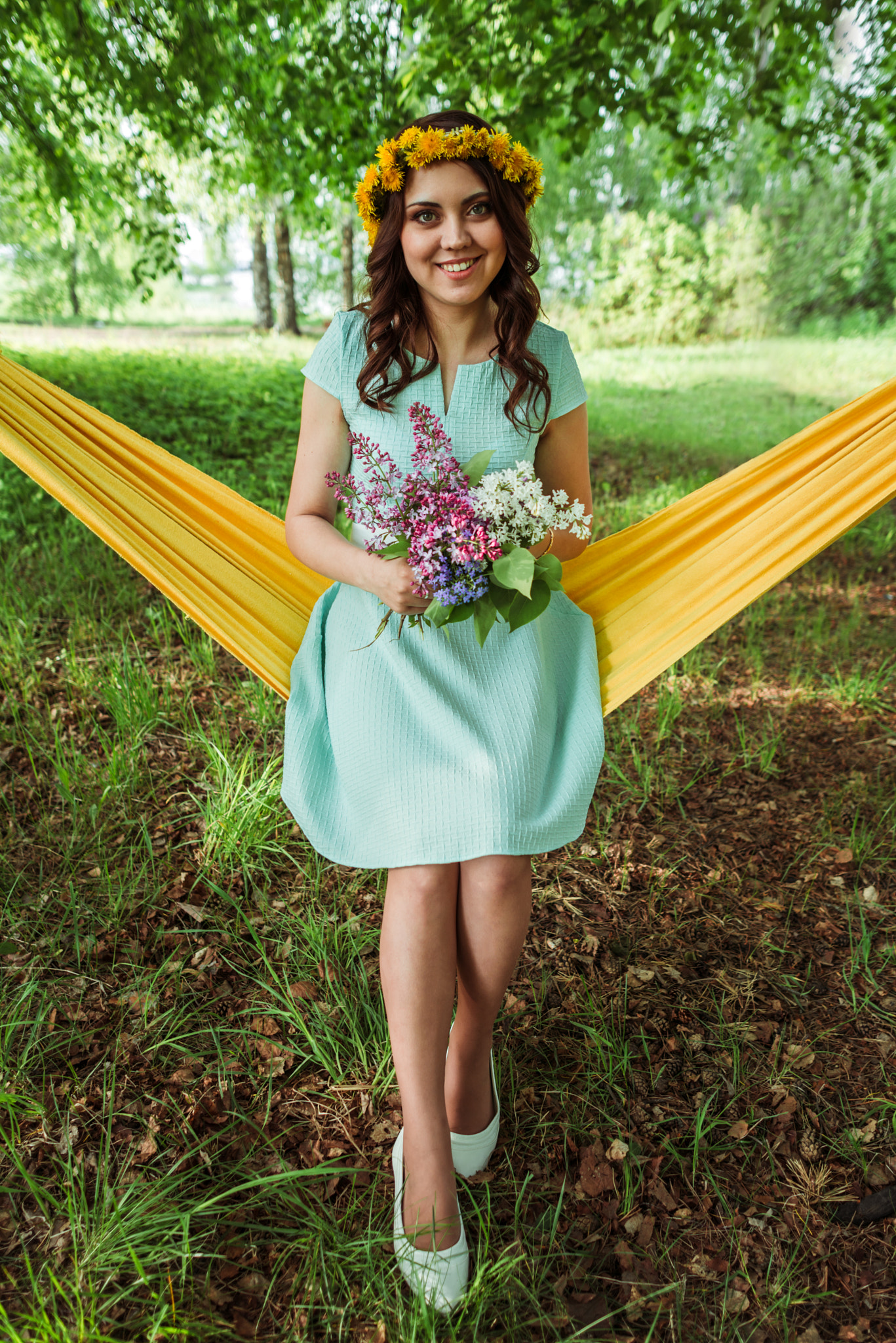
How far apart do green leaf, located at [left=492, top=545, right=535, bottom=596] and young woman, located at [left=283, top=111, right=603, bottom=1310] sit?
0.48 ft

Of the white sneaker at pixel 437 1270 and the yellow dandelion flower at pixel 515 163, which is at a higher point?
the yellow dandelion flower at pixel 515 163

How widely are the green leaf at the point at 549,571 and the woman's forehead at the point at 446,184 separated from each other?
69cm

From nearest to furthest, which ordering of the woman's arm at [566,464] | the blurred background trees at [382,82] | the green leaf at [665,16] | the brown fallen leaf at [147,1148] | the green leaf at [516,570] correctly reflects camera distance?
the green leaf at [516,570] < the brown fallen leaf at [147,1148] < the woman's arm at [566,464] < the green leaf at [665,16] < the blurred background trees at [382,82]

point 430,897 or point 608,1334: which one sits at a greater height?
point 430,897

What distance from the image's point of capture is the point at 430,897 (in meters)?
1.26

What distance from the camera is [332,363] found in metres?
1.56

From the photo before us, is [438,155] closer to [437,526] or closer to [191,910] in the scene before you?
[437,526]

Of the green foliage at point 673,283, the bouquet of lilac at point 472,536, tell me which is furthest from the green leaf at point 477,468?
the green foliage at point 673,283

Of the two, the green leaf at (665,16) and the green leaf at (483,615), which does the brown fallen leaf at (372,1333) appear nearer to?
the green leaf at (483,615)

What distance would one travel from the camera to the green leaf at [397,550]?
124 cm

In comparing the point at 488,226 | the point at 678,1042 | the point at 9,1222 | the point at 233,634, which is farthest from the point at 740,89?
the point at 9,1222

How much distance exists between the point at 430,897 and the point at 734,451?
Answer: 5.84 metres

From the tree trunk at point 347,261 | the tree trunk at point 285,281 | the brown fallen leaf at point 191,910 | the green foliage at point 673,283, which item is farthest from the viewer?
the green foliage at point 673,283

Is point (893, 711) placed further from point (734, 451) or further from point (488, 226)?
point (734, 451)
